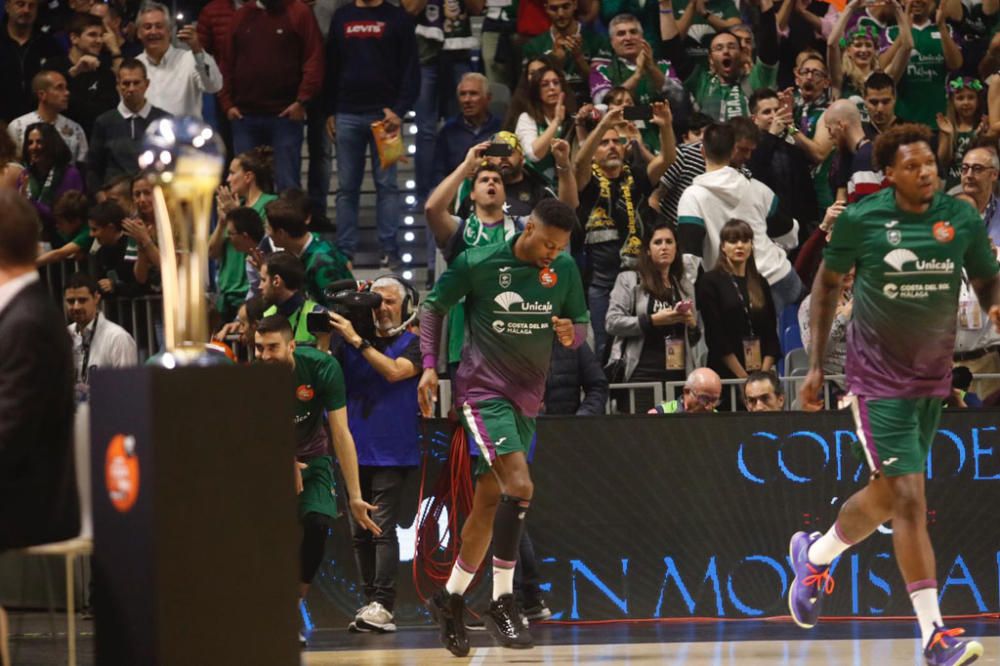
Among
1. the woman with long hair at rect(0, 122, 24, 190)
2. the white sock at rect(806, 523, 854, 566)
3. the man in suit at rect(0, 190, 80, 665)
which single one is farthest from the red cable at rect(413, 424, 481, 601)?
the man in suit at rect(0, 190, 80, 665)

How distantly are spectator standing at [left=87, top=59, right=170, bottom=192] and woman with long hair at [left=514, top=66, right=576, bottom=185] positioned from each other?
279cm

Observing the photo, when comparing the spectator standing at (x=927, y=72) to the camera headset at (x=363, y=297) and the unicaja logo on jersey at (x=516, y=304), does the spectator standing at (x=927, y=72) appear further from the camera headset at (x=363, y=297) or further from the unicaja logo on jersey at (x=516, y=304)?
the unicaja logo on jersey at (x=516, y=304)

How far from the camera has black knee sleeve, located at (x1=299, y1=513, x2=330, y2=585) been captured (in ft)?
30.2

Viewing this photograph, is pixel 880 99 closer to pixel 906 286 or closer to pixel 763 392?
pixel 763 392

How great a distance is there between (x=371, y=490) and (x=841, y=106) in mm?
4909

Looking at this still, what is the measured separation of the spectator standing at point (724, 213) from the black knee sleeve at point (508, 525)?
11.1ft

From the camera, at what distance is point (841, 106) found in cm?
1275

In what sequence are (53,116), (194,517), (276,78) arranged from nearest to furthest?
(194,517) → (53,116) → (276,78)

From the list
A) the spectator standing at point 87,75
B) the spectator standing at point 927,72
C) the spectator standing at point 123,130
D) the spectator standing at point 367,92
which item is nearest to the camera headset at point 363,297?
the spectator standing at point 367,92

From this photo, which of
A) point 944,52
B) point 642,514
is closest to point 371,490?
point 642,514

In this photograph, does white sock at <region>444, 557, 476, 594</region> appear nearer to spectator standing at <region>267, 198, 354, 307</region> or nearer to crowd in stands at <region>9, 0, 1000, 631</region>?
crowd in stands at <region>9, 0, 1000, 631</region>

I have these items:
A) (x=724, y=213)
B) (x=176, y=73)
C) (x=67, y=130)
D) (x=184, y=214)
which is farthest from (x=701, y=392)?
(x=67, y=130)

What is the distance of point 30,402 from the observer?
5418 millimetres

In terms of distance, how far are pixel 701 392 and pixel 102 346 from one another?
12.4ft
